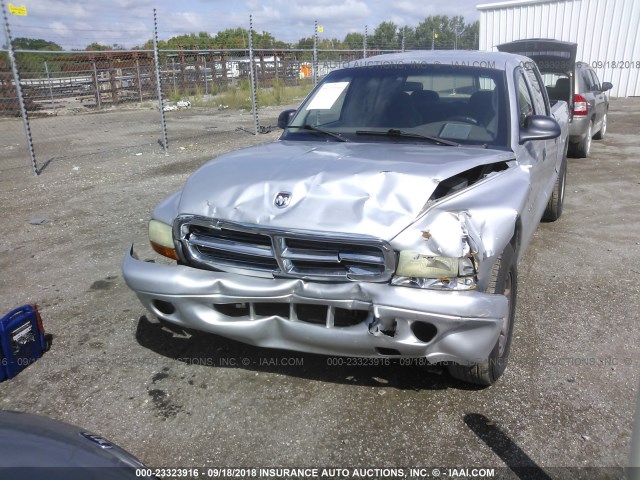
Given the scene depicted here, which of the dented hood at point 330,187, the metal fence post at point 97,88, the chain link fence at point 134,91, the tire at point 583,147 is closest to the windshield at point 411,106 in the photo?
the dented hood at point 330,187

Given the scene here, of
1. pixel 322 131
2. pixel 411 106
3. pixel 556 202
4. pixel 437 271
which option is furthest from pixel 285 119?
pixel 556 202

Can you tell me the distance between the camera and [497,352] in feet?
9.90

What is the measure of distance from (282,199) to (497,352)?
1.40m

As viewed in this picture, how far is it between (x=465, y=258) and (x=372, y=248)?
0.43 m

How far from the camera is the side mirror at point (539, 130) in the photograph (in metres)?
3.80

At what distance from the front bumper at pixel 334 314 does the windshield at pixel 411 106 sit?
4.92ft

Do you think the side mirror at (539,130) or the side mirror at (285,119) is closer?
the side mirror at (539,130)

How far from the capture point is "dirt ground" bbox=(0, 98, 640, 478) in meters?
2.71

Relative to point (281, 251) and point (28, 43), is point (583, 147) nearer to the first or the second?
point (281, 251)

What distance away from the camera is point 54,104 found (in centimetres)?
2192

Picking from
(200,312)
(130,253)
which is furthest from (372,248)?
(130,253)

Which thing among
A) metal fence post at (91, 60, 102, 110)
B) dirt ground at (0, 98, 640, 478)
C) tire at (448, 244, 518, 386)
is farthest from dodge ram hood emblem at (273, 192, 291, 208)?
metal fence post at (91, 60, 102, 110)

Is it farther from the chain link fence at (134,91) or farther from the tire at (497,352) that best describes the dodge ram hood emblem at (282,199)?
the chain link fence at (134,91)

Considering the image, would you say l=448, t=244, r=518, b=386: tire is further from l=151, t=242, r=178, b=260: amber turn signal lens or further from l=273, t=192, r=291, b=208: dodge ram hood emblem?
l=151, t=242, r=178, b=260: amber turn signal lens
